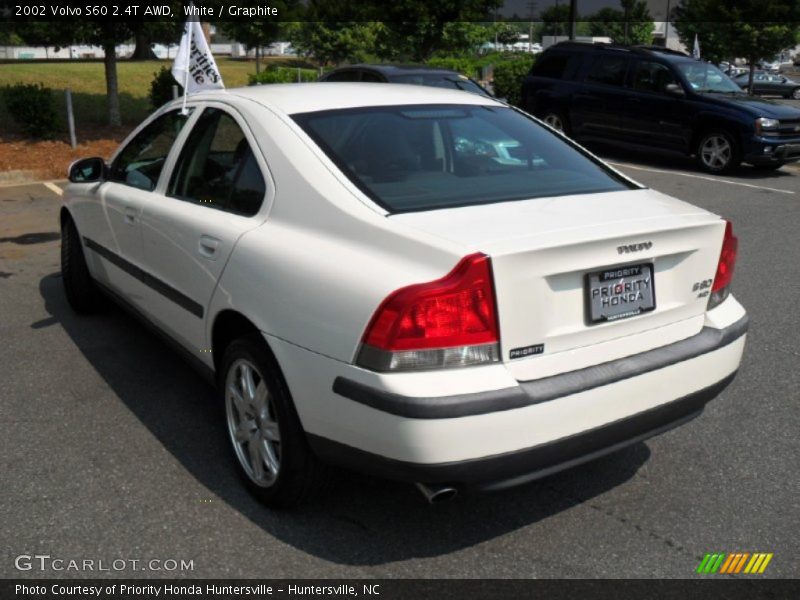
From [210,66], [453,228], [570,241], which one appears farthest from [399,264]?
[210,66]

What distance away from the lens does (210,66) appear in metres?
7.79

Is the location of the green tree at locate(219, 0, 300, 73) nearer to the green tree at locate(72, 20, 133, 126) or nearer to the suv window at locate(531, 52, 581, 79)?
the green tree at locate(72, 20, 133, 126)

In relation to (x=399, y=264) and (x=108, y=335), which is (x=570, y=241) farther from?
(x=108, y=335)

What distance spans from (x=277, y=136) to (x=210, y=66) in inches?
184

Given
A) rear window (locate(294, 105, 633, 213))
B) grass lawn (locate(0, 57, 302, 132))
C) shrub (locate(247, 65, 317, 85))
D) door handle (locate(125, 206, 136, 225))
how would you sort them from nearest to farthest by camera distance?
rear window (locate(294, 105, 633, 213)) → door handle (locate(125, 206, 136, 225)) → grass lawn (locate(0, 57, 302, 132)) → shrub (locate(247, 65, 317, 85))

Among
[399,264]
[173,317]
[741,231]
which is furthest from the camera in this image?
[741,231]

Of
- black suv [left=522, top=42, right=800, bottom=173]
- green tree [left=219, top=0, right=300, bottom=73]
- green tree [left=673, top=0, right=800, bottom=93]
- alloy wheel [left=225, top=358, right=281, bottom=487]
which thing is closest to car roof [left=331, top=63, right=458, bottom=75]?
black suv [left=522, top=42, right=800, bottom=173]

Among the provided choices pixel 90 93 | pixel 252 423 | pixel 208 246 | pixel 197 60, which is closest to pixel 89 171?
pixel 208 246

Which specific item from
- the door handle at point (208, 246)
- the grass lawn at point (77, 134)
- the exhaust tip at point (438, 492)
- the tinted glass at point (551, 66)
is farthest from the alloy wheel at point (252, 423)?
the tinted glass at point (551, 66)

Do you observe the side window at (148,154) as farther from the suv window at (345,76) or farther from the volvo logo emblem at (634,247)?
the suv window at (345,76)

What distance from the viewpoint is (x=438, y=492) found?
2.80m

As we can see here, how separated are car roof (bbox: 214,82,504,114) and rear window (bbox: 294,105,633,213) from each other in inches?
2.7

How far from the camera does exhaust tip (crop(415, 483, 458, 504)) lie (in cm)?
280
